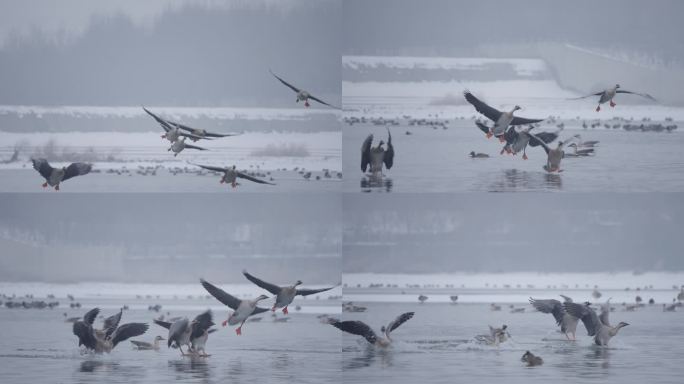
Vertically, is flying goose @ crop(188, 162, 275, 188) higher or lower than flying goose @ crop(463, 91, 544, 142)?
lower

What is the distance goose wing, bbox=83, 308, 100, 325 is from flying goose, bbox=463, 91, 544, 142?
5.82ft

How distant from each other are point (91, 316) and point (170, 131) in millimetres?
827

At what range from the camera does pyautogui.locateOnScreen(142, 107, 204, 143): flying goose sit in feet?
18.1

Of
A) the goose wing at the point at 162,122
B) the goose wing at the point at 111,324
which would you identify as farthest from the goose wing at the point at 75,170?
the goose wing at the point at 111,324

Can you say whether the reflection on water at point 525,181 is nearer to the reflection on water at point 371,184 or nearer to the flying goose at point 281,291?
the reflection on water at point 371,184

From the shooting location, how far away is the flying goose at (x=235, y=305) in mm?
5500

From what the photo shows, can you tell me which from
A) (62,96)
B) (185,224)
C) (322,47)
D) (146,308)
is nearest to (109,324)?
(146,308)

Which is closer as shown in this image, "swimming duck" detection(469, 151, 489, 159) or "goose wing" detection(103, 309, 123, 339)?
"goose wing" detection(103, 309, 123, 339)

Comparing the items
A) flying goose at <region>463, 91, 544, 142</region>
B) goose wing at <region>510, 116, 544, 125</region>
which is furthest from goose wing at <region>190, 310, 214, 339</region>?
goose wing at <region>510, 116, 544, 125</region>

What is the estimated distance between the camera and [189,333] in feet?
17.9

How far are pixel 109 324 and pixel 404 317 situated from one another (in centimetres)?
122

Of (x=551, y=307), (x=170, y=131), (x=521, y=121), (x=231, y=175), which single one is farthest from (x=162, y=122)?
(x=551, y=307)

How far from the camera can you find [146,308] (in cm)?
550

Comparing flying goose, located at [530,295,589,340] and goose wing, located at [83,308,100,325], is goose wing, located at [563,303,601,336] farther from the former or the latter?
goose wing, located at [83,308,100,325]
